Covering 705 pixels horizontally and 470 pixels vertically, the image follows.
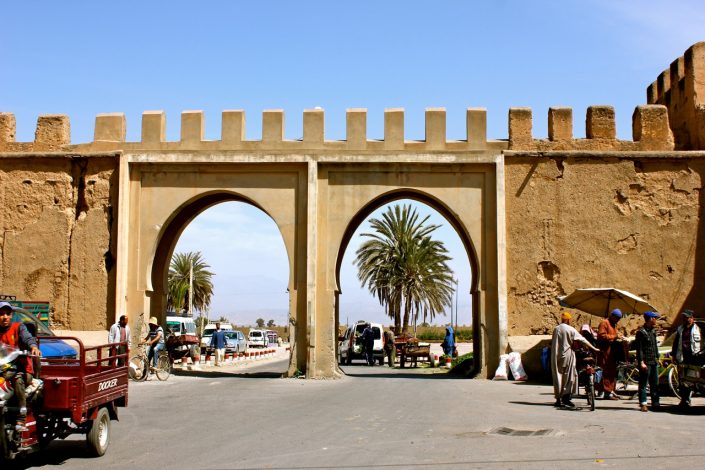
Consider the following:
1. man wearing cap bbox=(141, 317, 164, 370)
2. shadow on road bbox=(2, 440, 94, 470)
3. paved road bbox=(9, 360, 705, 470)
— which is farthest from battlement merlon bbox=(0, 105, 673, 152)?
shadow on road bbox=(2, 440, 94, 470)

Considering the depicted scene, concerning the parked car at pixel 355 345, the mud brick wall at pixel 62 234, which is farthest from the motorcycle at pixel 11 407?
the parked car at pixel 355 345

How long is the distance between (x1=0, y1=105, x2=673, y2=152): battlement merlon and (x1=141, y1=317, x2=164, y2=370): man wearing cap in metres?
4.56

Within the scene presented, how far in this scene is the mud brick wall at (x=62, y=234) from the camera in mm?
22188

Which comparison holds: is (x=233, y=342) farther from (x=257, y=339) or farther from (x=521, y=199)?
(x=521, y=199)

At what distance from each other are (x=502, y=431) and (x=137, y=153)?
560 inches

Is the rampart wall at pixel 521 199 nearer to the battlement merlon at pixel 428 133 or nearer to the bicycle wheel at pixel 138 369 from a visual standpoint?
the battlement merlon at pixel 428 133

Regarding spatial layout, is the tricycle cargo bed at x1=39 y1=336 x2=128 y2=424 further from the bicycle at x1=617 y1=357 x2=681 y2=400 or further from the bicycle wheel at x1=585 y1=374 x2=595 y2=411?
the bicycle at x1=617 y1=357 x2=681 y2=400

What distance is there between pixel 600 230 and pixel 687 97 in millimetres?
4353

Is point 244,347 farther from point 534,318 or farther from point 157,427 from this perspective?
point 157,427

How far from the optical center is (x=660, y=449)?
970 cm

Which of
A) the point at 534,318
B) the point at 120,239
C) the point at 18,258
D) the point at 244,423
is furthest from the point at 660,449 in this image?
the point at 18,258

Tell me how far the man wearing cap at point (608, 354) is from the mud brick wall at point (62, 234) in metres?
12.2

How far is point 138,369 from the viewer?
71.3 ft

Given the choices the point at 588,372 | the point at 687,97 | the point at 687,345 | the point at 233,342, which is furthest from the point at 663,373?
the point at 233,342
